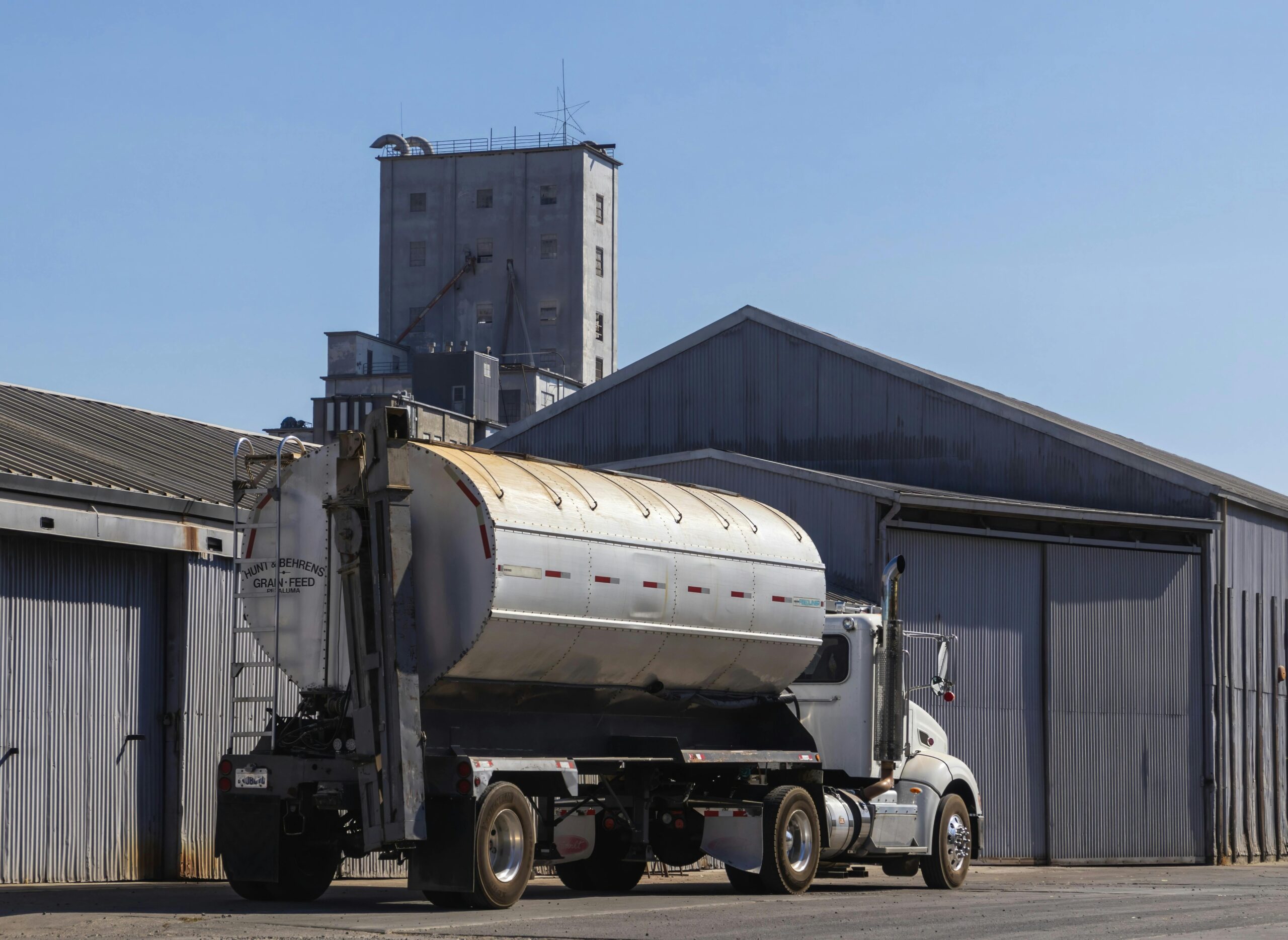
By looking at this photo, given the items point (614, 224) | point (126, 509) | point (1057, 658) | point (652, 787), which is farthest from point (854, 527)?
point (614, 224)

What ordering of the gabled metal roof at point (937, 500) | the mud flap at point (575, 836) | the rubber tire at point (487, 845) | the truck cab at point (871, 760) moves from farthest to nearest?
1. the gabled metal roof at point (937, 500)
2. the truck cab at point (871, 760)
3. the mud flap at point (575, 836)
4. the rubber tire at point (487, 845)

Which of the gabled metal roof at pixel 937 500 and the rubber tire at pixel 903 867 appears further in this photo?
the gabled metal roof at pixel 937 500

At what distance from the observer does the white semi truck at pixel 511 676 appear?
53.1 feet

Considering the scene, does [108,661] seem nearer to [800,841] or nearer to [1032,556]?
[800,841]

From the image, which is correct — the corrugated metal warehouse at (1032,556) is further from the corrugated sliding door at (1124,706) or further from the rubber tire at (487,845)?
the rubber tire at (487,845)

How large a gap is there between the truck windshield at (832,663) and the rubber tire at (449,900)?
6.50m

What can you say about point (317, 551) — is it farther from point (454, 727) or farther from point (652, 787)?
point (652, 787)

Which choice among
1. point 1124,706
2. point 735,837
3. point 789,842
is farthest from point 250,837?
point 1124,706

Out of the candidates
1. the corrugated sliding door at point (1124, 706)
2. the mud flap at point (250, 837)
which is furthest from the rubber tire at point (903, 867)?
the corrugated sliding door at point (1124, 706)

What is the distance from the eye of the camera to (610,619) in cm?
1762

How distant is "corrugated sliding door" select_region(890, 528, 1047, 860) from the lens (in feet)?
100

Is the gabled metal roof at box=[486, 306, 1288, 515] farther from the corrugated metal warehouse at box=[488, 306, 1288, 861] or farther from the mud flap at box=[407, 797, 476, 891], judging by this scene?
the mud flap at box=[407, 797, 476, 891]

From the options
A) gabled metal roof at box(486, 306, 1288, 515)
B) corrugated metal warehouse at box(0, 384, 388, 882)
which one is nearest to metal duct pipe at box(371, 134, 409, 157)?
gabled metal roof at box(486, 306, 1288, 515)

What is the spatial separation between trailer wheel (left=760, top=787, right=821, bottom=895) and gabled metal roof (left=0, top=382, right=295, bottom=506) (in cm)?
679
